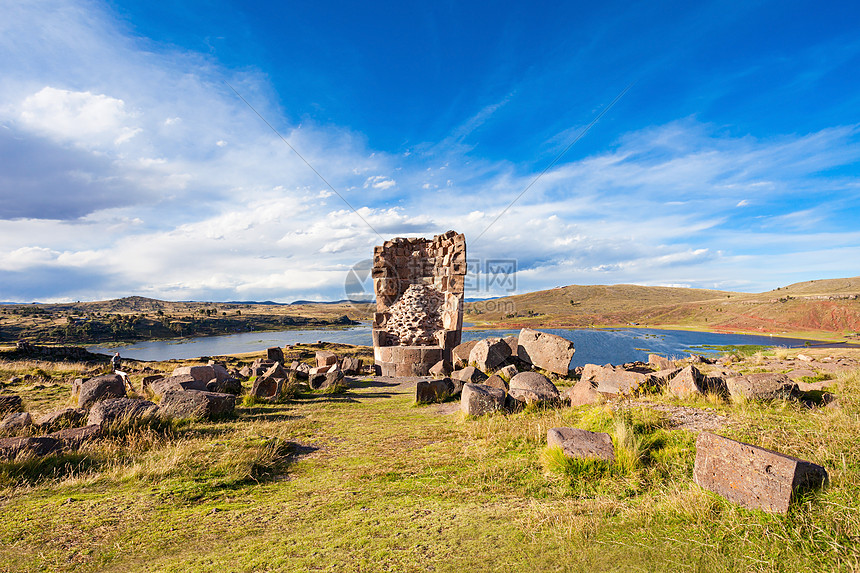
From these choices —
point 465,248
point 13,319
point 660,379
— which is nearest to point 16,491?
point 660,379

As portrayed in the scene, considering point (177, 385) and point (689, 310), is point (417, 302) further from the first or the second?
point (689, 310)

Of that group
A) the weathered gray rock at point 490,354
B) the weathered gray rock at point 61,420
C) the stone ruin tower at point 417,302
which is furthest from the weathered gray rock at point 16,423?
the stone ruin tower at point 417,302

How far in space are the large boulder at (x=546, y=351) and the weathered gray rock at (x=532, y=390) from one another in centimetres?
501

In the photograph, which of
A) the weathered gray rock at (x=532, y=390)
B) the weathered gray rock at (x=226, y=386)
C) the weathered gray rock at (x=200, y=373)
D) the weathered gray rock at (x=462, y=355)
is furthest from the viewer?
the weathered gray rock at (x=462, y=355)

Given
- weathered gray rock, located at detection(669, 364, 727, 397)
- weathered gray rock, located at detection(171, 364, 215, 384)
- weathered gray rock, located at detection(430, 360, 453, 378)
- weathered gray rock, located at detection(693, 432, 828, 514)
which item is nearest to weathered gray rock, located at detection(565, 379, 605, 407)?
weathered gray rock, located at detection(669, 364, 727, 397)

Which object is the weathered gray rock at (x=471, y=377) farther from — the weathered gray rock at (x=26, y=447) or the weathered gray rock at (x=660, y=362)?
the weathered gray rock at (x=26, y=447)

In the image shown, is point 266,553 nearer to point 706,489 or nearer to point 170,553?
point 170,553

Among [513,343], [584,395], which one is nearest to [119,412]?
[584,395]

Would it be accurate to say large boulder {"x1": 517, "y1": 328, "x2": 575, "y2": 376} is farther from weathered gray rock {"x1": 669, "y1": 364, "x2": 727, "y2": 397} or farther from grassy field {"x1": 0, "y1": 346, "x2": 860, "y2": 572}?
grassy field {"x1": 0, "y1": 346, "x2": 860, "y2": 572}

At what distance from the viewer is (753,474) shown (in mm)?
3178

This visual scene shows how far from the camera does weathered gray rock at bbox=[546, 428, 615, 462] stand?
4.43 m

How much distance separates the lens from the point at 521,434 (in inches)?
232

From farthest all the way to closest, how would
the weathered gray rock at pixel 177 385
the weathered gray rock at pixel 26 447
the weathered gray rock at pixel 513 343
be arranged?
the weathered gray rock at pixel 513 343
the weathered gray rock at pixel 177 385
the weathered gray rock at pixel 26 447

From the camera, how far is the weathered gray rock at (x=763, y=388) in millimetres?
6129
